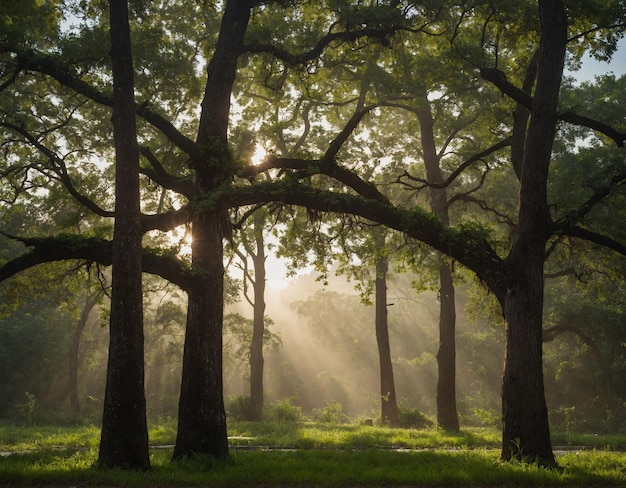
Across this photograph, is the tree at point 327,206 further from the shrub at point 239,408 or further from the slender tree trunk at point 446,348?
the shrub at point 239,408

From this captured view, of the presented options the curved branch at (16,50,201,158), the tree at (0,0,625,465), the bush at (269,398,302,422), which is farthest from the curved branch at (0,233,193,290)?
the bush at (269,398,302,422)

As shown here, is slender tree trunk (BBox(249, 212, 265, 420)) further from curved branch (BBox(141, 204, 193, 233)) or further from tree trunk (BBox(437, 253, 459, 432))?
curved branch (BBox(141, 204, 193, 233))

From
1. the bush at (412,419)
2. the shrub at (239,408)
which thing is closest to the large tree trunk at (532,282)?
the bush at (412,419)

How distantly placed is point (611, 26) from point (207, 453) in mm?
13381

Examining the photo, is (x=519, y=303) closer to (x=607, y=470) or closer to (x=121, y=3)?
(x=607, y=470)

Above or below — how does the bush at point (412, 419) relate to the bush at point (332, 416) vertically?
above

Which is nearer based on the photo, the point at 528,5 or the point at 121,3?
the point at 121,3

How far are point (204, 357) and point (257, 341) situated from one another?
16621mm

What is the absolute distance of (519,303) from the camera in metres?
10.3

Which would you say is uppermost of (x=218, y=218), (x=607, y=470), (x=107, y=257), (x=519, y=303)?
(x=218, y=218)

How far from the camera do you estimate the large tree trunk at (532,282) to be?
974 centimetres

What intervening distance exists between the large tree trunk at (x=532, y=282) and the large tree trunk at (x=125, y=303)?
7.09 meters

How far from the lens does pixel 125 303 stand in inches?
379

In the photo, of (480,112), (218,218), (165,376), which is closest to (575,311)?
(480,112)
